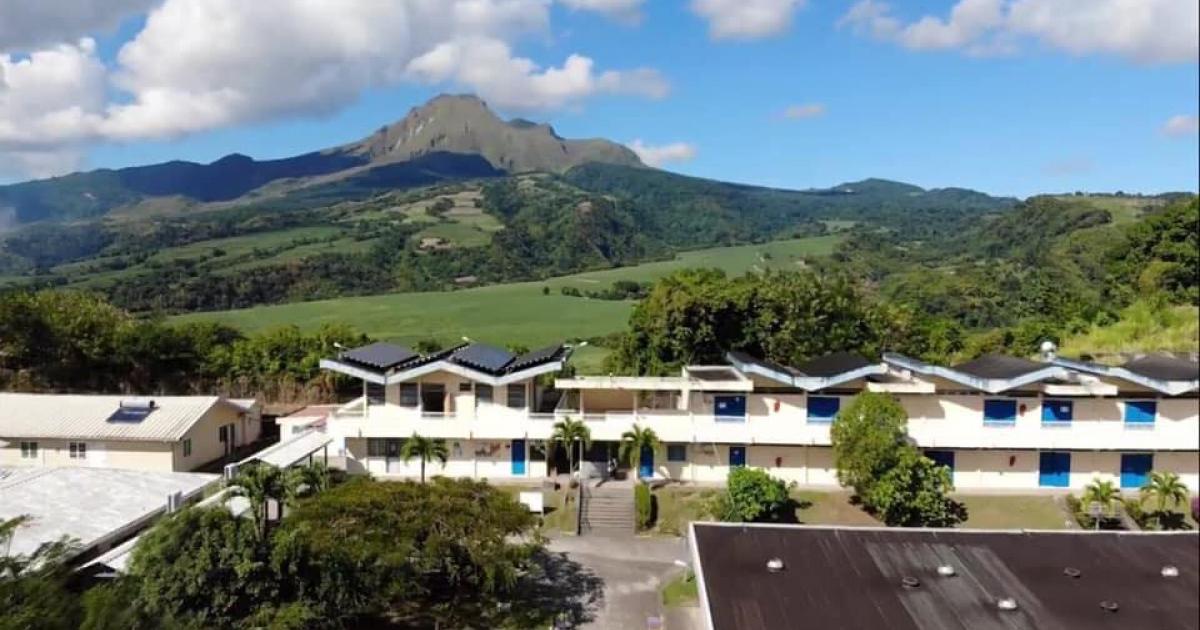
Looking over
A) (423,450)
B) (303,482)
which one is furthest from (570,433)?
(303,482)

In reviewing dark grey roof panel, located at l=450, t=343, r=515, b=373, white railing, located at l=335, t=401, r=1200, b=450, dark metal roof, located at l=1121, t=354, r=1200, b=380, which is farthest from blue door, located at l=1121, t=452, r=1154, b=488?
dark grey roof panel, located at l=450, t=343, r=515, b=373

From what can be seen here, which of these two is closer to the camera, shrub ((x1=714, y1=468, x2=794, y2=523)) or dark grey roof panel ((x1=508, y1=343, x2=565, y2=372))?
shrub ((x1=714, y1=468, x2=794, y2=523))

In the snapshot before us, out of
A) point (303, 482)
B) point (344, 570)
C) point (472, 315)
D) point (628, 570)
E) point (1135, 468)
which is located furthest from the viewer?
point (472, 315)

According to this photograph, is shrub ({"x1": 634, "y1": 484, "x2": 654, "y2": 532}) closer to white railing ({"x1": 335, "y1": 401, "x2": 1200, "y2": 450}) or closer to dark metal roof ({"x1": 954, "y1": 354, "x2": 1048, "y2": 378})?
white railing ({"x1": 335, "y1": 401, "x2": 1200, "y2": 450})

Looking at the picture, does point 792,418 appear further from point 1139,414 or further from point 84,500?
point 84,500

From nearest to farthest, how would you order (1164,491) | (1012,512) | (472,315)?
(1164,491) → (1012,512) → (472,315)

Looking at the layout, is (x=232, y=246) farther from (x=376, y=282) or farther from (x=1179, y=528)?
(x=1179, y=528)

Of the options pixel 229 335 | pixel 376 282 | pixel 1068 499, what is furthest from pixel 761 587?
pixel 376 282

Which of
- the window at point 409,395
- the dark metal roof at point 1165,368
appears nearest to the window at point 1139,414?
the dark metal roof at point 1165,368
